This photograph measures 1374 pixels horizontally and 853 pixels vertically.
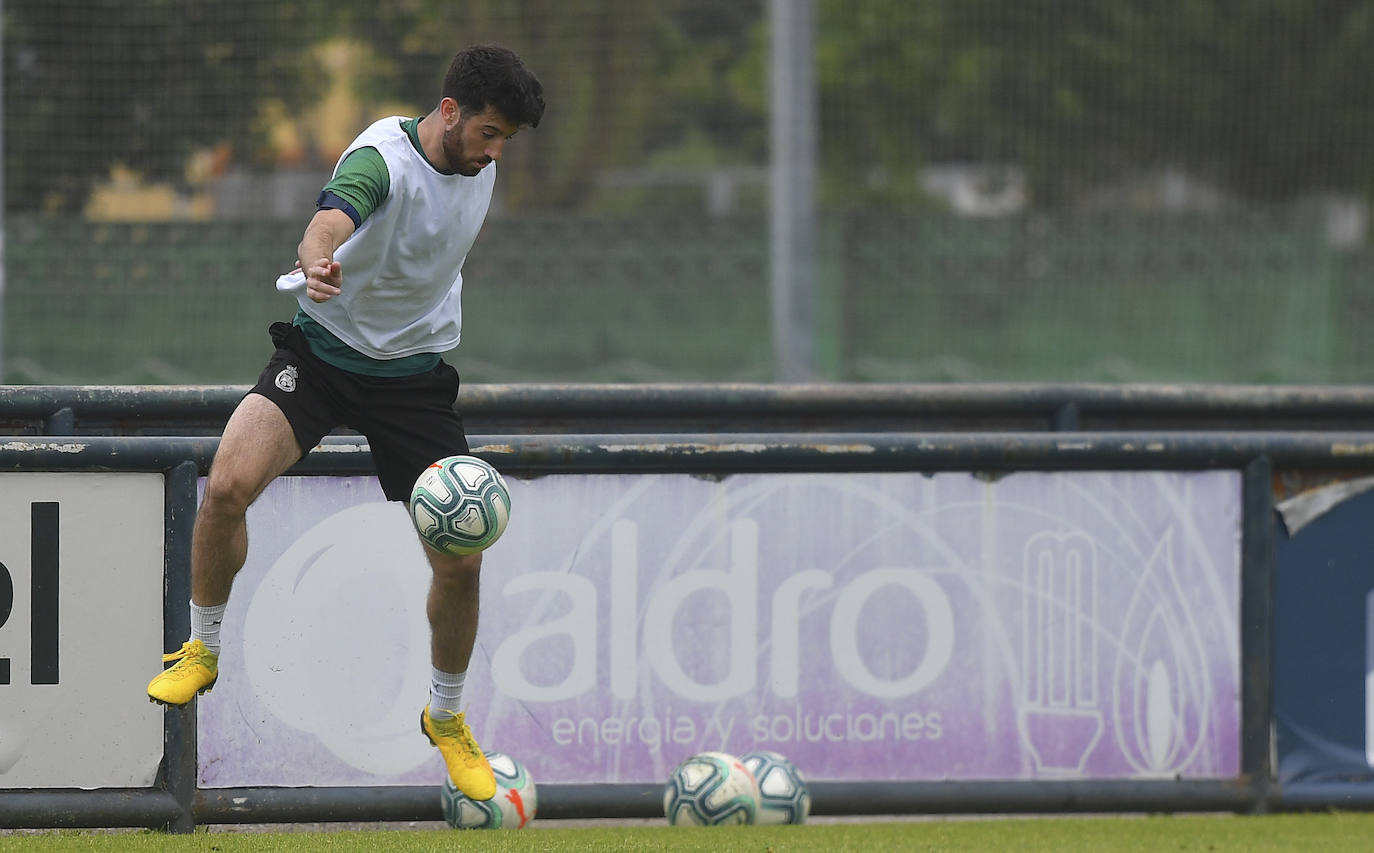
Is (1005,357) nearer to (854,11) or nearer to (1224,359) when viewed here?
(1224,359)

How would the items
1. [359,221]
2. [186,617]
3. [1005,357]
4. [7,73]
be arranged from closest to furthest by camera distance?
[359,221] < [186,617] < [7,73] < [1005,357]

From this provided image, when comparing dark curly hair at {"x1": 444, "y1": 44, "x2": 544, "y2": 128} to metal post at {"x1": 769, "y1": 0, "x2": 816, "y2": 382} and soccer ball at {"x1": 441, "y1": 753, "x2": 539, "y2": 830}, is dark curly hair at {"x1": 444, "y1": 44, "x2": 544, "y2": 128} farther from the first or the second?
metal post at {"x1": 769, "y1": 0, "x2": 816, "y2": 382}

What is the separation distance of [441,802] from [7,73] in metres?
10.4

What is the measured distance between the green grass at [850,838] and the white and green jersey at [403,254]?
1378 mm

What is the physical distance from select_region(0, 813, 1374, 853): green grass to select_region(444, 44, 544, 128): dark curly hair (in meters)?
2.01

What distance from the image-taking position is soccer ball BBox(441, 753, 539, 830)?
5.02m

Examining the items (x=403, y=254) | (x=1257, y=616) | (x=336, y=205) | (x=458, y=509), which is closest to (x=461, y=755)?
(x=458, y=509)

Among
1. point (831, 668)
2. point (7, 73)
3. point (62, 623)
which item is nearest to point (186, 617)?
point (62, 623)

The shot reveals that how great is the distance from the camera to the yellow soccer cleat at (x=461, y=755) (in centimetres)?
475

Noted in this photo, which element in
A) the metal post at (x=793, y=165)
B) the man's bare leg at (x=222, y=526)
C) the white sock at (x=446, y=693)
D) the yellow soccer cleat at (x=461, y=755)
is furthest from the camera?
the metal post at (x=793, y=165)

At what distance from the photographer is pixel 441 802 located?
5.16 m

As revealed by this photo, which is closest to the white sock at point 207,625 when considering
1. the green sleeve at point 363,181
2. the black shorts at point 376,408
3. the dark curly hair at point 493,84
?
the black shorts at point 376,408

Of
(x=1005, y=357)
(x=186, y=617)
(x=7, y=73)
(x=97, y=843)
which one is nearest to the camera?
(x=97, y=843)

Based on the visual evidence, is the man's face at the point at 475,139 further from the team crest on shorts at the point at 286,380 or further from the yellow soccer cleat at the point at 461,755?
the yellow soccer cleat at the point at 461,755
